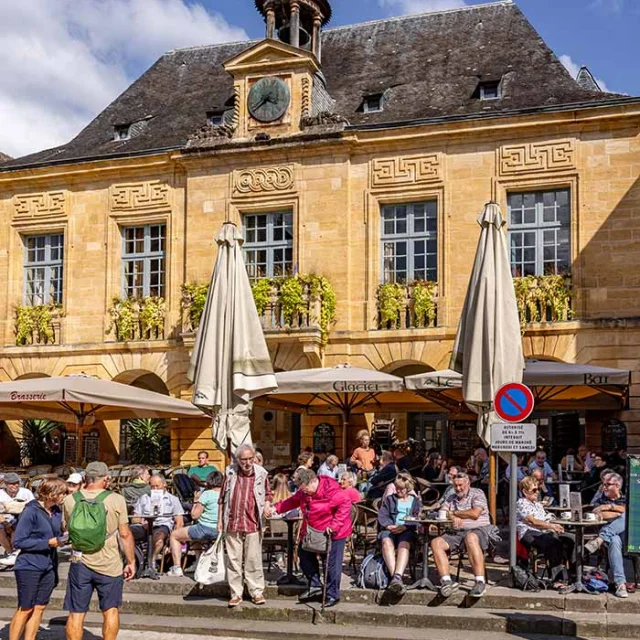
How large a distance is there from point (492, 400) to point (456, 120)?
975 centimetres

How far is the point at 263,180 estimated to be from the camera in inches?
801

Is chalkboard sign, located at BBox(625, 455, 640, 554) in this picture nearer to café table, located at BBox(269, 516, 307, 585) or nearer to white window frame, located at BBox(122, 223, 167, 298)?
café table, located at BBox(269, 516, 307, 585)

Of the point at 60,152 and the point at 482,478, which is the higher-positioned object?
the point at 60,152

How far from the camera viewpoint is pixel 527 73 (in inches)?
803

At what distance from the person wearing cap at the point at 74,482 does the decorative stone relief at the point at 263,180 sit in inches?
484

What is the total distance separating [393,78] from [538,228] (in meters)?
5.23

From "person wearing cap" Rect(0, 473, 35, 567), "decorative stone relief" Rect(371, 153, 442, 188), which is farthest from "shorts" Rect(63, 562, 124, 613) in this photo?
"decorative stone relief" Rect(371, 153, 442, 188)

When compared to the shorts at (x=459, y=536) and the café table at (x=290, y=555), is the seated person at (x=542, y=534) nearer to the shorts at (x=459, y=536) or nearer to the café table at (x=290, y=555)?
the shorts at (x=459, y=536)

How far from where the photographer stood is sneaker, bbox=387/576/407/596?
29.7ft

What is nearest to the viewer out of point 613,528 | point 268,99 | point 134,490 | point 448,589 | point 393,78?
point 448,589

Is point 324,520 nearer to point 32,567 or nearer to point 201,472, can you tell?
point 32,567

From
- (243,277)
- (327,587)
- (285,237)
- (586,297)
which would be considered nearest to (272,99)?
(285,237)

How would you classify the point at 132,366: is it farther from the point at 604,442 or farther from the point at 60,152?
the point at 604,442

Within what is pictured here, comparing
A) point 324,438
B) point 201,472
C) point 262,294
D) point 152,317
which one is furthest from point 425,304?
point 201,472
